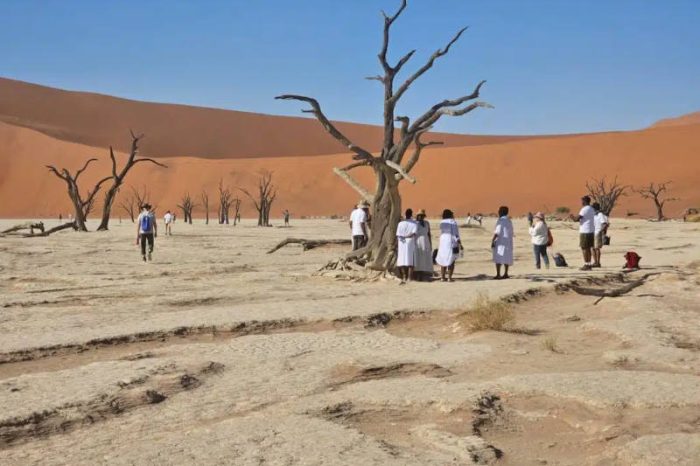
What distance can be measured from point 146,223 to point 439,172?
76.9m

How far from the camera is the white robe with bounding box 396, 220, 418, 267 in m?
13.9

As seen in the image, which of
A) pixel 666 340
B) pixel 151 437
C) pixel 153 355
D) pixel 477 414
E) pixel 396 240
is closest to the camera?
pixel 151 437

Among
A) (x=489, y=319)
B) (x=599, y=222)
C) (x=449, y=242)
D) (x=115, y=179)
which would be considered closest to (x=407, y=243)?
(x=449, y=242)

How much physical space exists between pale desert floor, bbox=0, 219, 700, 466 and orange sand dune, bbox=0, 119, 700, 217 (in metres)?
67.9

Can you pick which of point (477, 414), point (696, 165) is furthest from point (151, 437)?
point (696, 165)

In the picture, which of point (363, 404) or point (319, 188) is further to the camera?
point (319, 188)

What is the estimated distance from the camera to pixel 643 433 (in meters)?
5.26

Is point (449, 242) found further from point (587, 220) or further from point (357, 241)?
point (587, 220)

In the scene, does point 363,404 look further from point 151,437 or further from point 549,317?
point 549,317

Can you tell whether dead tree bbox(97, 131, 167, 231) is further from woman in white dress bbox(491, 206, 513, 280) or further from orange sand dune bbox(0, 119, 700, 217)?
orange sand dune bbox(0, 119, 700, 217)

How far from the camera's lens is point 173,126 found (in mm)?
132625

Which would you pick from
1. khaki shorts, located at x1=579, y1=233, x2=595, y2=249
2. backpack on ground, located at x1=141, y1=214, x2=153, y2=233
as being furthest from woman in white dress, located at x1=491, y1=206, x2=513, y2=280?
backpack on ground, located at x1=141, y1=214, x2=153, y2=233

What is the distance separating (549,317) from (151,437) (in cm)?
635

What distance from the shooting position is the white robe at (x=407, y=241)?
13.9 m
